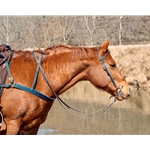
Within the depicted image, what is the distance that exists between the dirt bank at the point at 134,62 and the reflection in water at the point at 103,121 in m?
1.67

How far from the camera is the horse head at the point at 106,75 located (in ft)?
10.1

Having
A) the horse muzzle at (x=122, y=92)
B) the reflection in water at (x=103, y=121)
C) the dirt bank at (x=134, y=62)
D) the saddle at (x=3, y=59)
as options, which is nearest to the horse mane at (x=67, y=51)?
the saddle at (x=3, y=59)

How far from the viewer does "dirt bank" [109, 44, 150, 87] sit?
31.3 ft

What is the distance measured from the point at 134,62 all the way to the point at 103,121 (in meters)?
4.11

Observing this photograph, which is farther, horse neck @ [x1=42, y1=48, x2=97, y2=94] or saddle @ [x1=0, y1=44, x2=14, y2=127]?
horse neck @ [x1=42, y1=48, x2=97, y2=94]

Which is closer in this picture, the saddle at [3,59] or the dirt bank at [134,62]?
the saddle at [3,59]

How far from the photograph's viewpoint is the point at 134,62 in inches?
394

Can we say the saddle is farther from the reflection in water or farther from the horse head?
the reflection in water

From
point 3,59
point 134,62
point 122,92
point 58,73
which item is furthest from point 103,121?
point 134,62

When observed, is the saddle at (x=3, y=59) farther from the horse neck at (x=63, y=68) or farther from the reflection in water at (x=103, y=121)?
the reflection in water at (x=103, y=121)

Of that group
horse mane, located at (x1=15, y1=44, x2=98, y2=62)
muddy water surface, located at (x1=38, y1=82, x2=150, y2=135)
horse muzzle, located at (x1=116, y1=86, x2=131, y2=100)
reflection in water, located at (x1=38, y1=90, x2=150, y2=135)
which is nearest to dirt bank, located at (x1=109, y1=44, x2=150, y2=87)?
muddy water surface, located at (x1=38, y1=82, x2=150, y2=135)

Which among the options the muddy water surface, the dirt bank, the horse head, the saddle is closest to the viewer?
the saddle

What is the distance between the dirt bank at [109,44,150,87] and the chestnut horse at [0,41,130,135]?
6.46 metres

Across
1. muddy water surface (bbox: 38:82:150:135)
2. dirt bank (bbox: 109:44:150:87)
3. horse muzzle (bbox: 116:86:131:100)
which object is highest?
horse muzzle (bbox: 116:86:131:100)
